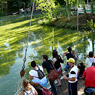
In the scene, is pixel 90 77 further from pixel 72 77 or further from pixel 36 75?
pixel 36 75

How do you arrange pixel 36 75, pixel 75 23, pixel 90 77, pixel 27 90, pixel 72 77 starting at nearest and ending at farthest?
pixel 27 90 → pixel 90 77 → pixel 72 77 → pixel 36 75 → pixel 75 23

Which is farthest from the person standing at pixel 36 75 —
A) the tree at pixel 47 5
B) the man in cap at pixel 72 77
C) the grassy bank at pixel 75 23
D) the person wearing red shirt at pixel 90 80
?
the tree at pixel 47 5

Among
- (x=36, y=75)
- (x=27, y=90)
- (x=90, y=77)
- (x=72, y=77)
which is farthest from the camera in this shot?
(x=36, y=75)

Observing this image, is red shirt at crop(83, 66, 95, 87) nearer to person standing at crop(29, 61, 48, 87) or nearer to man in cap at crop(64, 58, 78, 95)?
man in cap at crop(64, 58, 78, 95)

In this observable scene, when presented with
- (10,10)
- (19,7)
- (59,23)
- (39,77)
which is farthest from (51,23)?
(10,10)

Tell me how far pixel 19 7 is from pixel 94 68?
41.4 m

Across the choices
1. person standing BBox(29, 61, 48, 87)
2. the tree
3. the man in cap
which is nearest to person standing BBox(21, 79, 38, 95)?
person standing BBox(29, 61, 48, 87)

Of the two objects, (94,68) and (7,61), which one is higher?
(94,68)

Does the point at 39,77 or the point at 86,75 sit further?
the point at 39,77

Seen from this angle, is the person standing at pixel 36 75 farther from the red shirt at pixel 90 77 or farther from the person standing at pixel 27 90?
the red shirt at pixel 90 77

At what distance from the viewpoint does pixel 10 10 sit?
147 feet

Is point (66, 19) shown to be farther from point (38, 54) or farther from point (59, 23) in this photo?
point (38, 54)

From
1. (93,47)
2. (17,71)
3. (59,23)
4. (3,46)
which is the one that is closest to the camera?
(17,71)

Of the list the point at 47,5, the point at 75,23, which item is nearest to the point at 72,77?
the point at 75,23
